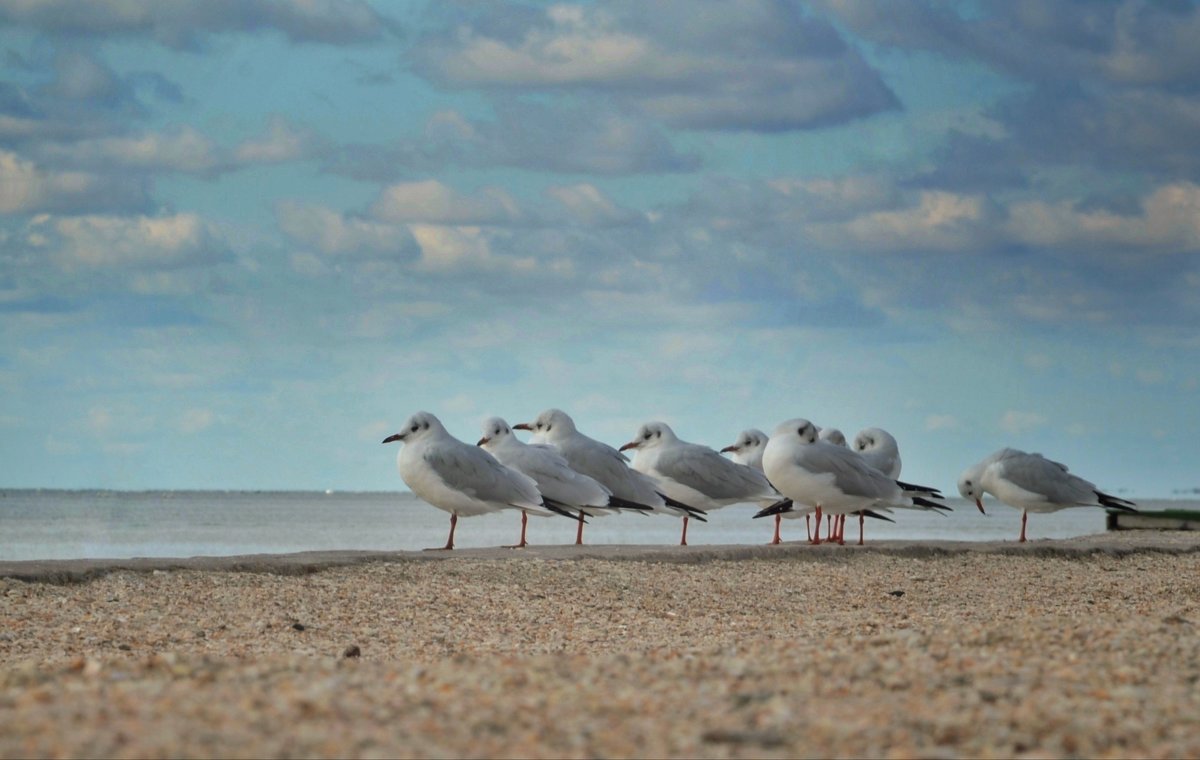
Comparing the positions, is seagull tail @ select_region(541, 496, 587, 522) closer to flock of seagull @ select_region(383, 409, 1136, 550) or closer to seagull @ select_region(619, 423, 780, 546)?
flock of seagull @ select_region(383, 409, 1136, 550)

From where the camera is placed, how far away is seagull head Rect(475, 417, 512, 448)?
1445cm

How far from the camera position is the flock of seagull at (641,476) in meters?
13.0

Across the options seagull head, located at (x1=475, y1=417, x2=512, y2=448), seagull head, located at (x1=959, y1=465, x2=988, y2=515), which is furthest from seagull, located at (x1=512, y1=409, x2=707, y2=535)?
seagull head, located at (x1=959, y1=465, x2=988, y2=515)

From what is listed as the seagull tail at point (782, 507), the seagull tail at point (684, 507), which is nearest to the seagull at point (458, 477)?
the seagull tail at point (684, 507)

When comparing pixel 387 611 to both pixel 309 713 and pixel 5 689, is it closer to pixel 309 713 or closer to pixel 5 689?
pixel 5 689

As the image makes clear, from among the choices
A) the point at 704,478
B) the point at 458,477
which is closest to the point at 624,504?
the point at 704,478

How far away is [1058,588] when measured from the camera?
37.0ft

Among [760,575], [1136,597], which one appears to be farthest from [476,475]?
[1136,597]

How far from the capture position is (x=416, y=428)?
13.6 meters

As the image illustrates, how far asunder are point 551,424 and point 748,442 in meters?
3.00

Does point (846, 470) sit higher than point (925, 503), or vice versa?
point (846, 470)

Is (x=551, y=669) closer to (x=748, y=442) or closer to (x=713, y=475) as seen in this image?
(x=713, y=475)

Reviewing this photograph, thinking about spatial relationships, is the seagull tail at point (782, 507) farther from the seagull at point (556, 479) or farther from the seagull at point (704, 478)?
the seagull at point (556, 479)

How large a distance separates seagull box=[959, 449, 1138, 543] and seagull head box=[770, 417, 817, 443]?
3733mm
